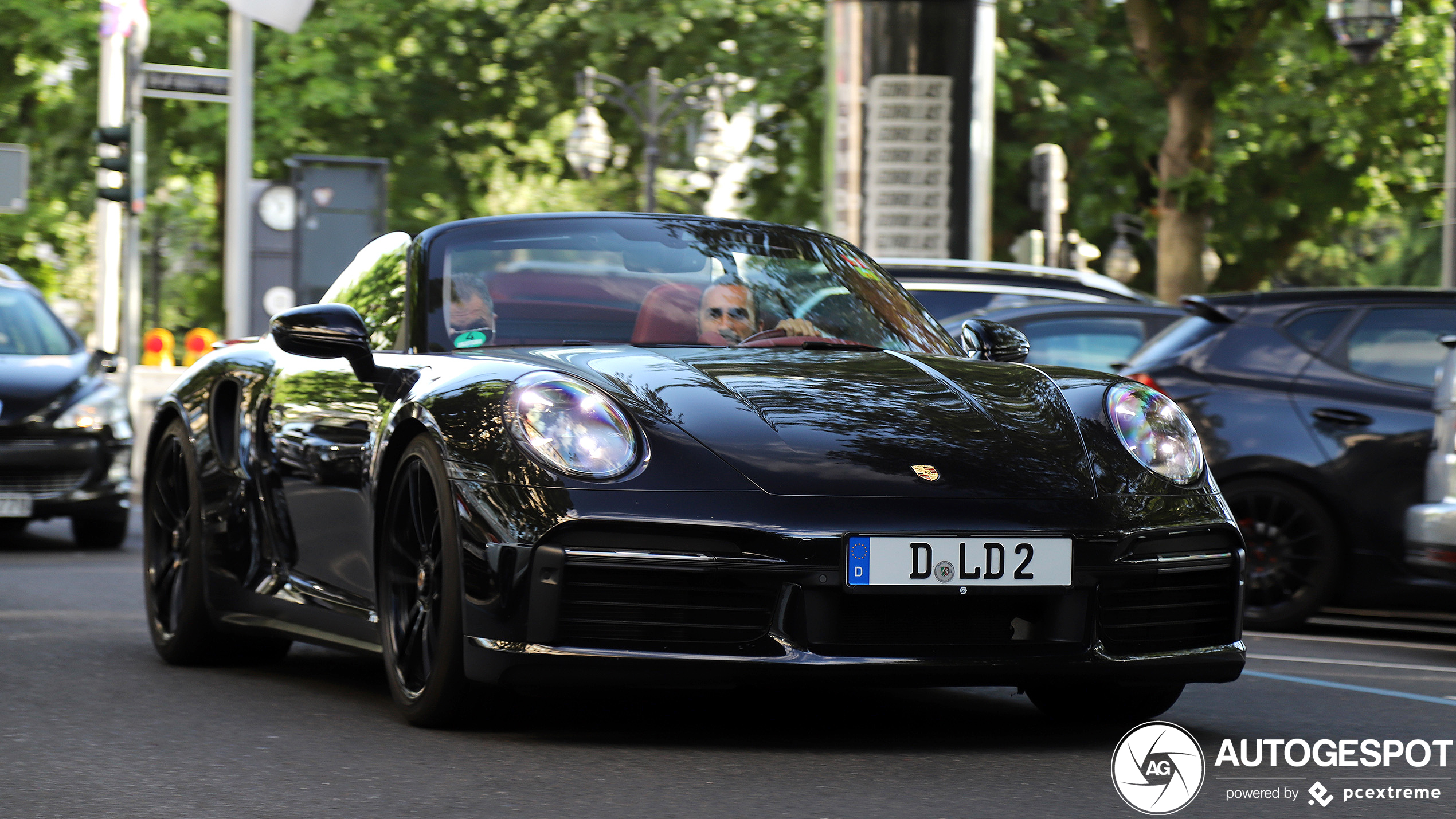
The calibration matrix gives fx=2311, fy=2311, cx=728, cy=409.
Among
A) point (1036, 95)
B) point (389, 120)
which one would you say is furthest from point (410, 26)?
point (1036, 95)

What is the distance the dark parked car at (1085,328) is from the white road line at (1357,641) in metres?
2.44

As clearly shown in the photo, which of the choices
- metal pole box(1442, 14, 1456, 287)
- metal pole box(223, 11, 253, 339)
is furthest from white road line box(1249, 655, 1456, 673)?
metal pole box(223, 11, 253, 339)

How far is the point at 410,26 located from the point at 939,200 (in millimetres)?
16016

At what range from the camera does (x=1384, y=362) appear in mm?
9227

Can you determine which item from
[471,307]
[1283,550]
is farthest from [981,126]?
[471,307]

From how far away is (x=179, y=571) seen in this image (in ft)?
23.3

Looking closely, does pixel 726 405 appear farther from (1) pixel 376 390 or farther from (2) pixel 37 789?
(2) pixel 37 789

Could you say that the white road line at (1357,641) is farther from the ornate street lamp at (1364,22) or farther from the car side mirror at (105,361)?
the ornate street lamp at (1364,22)

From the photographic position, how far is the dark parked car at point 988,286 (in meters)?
12.5

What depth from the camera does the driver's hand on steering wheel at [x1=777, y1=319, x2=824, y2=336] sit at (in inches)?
237

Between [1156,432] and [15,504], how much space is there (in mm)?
8817

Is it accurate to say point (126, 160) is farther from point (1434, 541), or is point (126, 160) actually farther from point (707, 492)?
point (707, 492)

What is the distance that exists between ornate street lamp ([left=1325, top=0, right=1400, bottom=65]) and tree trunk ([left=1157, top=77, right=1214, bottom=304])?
1.93 m

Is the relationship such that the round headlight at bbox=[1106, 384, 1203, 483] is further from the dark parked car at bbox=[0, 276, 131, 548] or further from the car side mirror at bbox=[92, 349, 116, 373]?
the car side mirror at bbox=[92, 349, 116, 373]
